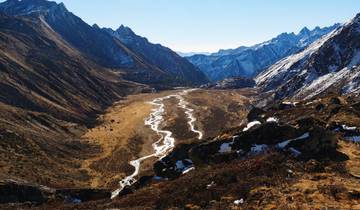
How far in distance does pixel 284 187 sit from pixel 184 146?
25.9 m

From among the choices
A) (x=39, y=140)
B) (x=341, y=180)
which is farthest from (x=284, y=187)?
(x=39, y=140)

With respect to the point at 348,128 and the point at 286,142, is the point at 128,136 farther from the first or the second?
the point at 286,142

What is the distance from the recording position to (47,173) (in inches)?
3378

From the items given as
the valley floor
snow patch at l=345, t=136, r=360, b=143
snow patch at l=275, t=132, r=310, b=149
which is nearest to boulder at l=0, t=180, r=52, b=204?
the valley floor

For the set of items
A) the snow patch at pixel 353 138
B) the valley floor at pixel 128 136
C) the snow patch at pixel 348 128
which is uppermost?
the snow patch at pixel 348 128

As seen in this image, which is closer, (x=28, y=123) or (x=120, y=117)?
(x=28, y=123)

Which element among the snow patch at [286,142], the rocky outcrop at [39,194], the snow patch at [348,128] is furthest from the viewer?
the snow patch at [348,128]

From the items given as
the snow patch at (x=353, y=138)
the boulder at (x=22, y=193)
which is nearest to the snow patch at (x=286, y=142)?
the snow patch at (x=353, y=138)

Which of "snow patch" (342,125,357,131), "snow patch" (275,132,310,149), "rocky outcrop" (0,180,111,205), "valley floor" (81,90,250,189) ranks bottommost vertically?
"valley floor" (81,90,250,189)

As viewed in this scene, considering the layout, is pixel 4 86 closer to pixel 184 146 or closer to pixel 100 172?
pixel 100 172

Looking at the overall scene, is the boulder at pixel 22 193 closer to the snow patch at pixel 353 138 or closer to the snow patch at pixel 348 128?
the snow patch at pixel 353 138

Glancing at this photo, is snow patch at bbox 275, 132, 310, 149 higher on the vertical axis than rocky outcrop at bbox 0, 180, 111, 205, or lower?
higher

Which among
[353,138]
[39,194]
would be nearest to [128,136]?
[39,194]

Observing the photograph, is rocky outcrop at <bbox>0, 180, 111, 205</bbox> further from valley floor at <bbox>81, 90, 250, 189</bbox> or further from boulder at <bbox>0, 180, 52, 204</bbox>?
valley floor at <bbox>81, 90, 250, 189</bbox>
